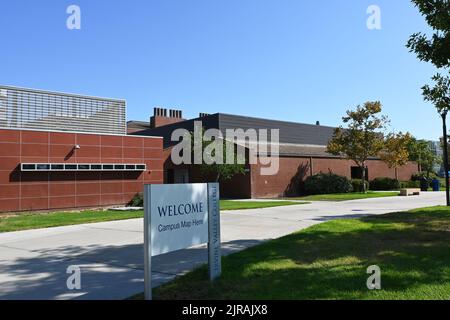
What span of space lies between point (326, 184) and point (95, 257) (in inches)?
1125

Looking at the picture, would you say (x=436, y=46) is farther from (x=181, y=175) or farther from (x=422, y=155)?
(x=422, y=155)

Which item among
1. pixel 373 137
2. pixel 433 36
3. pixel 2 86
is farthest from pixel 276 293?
pixel 373 137

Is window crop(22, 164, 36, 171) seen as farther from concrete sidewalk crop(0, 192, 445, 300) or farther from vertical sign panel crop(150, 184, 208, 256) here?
vertical sign panel crop(150, 184, 208, 256)

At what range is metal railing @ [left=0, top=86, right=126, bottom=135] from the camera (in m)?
22.8

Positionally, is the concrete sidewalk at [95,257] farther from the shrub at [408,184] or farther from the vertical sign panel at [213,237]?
the shrub at [408,184]

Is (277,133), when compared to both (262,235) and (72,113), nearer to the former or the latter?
(72,113)

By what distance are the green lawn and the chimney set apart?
2133 inches

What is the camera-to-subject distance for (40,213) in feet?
72.0

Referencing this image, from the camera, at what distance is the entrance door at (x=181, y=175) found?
3772 cm

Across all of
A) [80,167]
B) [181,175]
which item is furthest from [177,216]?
[181,175]

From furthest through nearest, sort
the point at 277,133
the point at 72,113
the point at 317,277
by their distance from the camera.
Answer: the point at 277,133
the point at 72,113
the point at 317,277

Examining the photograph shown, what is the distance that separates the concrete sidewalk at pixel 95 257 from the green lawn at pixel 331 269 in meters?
0.85

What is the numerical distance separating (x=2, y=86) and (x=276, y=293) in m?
21.2
